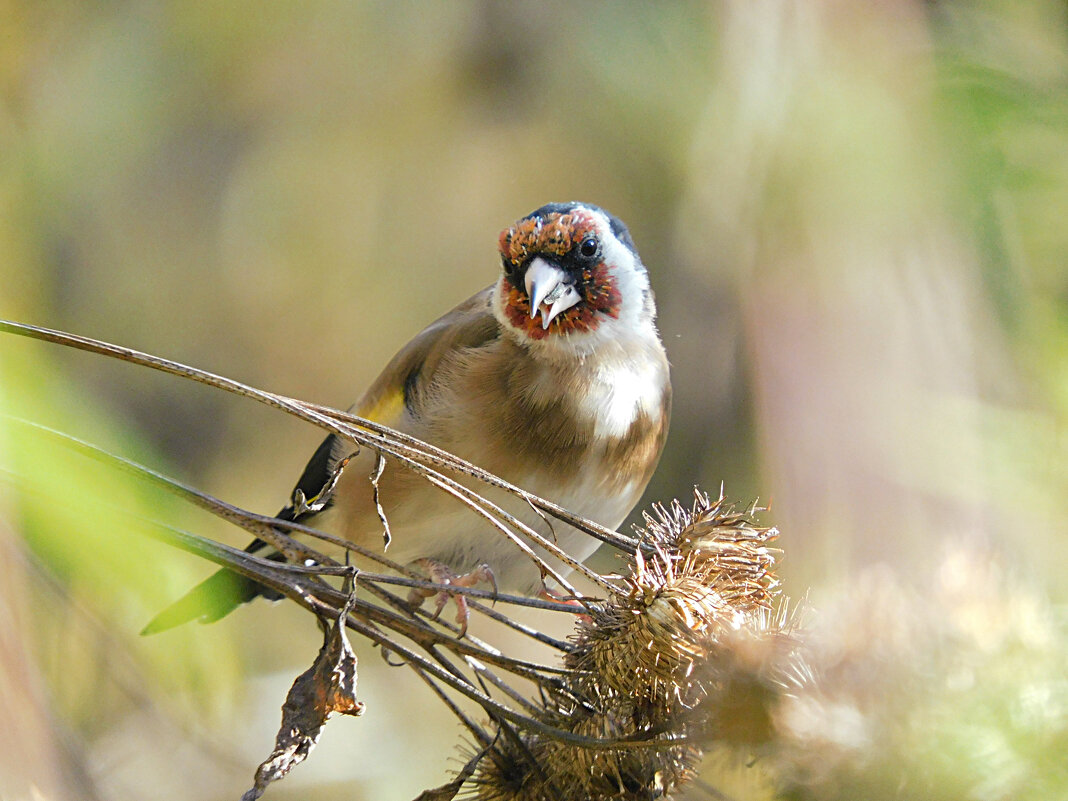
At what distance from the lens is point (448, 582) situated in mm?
1794

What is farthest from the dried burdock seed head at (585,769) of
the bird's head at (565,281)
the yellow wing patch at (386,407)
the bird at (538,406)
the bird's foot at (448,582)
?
the yellow wing patch at (386,407)

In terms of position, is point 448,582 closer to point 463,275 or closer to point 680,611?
point 680,611

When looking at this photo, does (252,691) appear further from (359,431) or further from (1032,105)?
(1032,105)

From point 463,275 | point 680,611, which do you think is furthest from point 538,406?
point 463,275

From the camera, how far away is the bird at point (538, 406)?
1.88 meters

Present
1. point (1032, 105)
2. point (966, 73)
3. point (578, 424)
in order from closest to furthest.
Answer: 1. point (1032, 105)
2. point (966, 73)
3. point (578, 424)

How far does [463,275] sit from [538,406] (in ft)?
6.71

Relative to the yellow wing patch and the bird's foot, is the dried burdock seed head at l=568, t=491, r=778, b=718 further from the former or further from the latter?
the yellow wing patch

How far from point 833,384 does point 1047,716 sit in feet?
6.03

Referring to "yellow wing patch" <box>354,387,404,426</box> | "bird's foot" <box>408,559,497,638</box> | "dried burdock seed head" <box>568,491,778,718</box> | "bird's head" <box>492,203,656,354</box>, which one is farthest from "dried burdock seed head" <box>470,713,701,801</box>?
"yellow wing patch" <box>354,387,404,426</box>

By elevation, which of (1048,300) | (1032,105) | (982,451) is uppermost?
(1032,105)

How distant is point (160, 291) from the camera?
354cm

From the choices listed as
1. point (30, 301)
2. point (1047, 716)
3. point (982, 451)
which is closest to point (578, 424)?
point (982, 451)

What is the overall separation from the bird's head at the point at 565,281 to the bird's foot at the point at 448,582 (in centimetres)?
47
